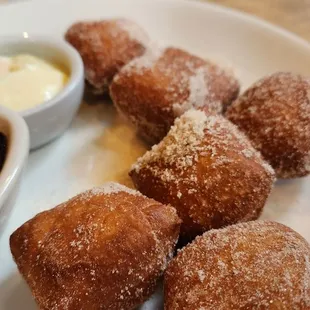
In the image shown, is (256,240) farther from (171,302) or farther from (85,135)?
(85,135)

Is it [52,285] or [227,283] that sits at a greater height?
[227,283]

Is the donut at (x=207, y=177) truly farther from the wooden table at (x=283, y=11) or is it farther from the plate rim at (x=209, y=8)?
the wooden table at (x=283, y=11)

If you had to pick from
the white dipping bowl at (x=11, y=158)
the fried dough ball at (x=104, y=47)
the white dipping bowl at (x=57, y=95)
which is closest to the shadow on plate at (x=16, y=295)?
the white dipping bowl at (x=11, y=158)

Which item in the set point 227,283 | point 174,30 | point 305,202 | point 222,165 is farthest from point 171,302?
point 174,30

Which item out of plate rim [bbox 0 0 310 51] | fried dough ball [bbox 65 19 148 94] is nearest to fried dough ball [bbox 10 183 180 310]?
fried dough ball [bbox 65 19 148 94]

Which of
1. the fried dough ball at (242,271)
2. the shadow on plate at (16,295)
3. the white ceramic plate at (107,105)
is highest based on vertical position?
the fried dough ball at (242,271)
